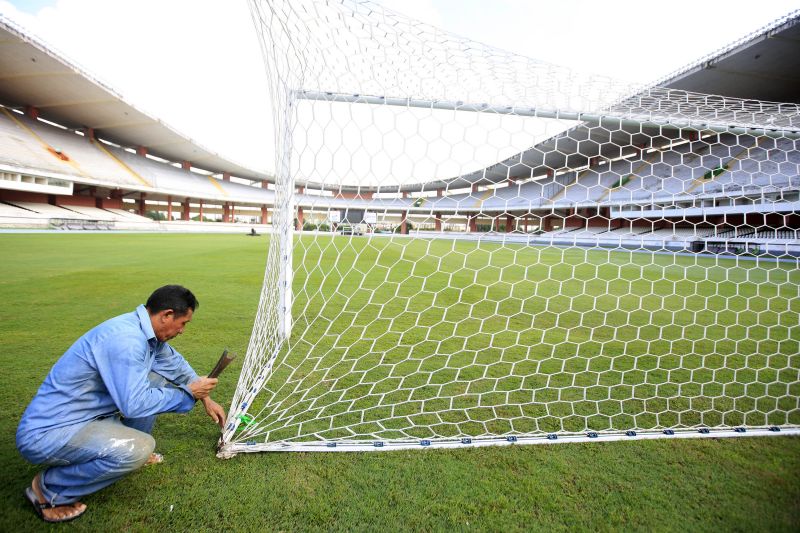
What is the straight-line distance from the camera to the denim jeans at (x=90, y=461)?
130cm

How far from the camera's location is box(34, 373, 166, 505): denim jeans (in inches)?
51.1

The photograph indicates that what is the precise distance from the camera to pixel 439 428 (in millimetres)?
1898

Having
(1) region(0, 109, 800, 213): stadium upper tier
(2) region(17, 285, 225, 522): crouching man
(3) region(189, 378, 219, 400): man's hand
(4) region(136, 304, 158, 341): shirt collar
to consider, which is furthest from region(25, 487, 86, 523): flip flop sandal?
(1) region(0, 109, 800, 213): stadium upper tier

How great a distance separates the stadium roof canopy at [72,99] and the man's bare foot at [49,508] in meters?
21.1

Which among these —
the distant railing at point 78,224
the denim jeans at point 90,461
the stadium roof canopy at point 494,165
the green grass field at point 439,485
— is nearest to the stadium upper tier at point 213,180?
the stadium roof canopy at point 494,165

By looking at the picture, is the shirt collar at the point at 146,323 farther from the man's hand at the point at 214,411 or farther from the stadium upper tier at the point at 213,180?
the stadium upper tier at the point at 213,180

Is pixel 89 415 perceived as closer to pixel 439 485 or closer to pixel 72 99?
pixel 439 485

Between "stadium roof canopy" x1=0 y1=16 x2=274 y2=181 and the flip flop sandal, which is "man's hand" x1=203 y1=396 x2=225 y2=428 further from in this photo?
"stadium roof canopy" x1=0 y1=16 x2=274 y2=181

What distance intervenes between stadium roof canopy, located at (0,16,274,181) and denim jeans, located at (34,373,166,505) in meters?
21.1

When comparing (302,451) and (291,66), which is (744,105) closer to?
(291,66)

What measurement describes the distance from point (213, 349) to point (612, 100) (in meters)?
3.29

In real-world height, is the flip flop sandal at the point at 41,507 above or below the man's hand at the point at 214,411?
below

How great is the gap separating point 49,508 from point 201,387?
0.54 meters

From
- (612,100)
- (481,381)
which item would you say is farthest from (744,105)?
(481,381)
